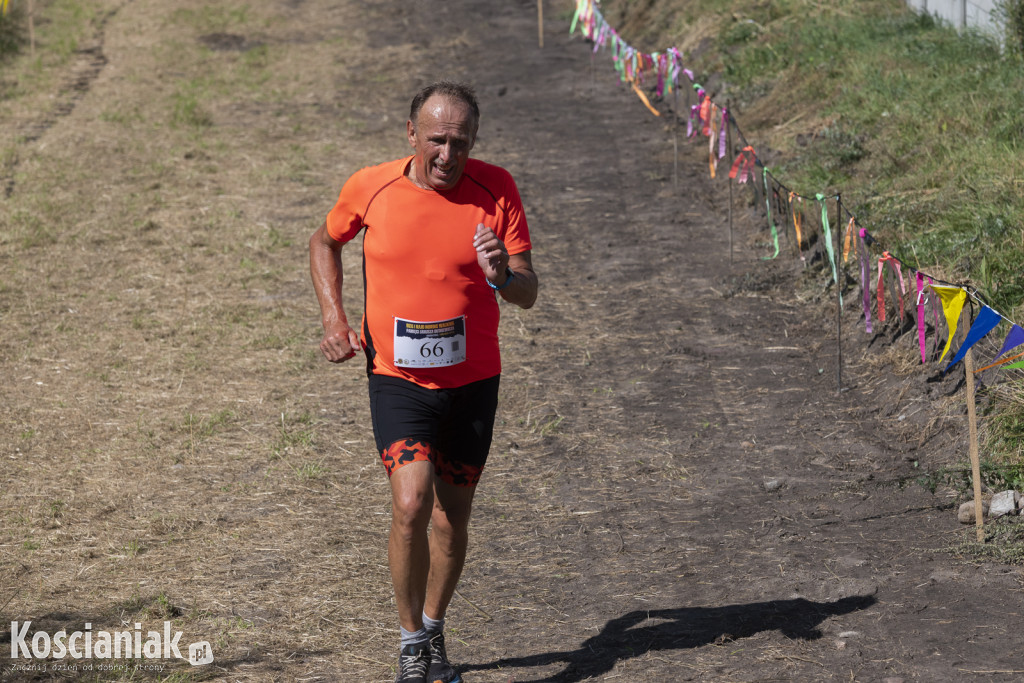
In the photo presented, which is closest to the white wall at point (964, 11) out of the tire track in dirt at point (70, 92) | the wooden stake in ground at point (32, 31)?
the tire track in dirt at point (70, 92)

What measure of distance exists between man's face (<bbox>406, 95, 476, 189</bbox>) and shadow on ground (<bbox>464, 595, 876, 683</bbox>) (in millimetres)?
1973

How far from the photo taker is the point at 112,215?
1091 centimetres

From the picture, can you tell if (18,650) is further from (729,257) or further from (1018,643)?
(729,257)

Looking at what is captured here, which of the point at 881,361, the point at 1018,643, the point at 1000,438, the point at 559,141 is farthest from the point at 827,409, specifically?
the point at 559,141

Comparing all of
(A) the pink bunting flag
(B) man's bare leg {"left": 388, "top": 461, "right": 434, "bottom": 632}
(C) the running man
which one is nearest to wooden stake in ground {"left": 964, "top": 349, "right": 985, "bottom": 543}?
(A) the pink bunting flag

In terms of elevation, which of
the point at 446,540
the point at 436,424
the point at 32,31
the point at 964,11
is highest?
the point at 32,31

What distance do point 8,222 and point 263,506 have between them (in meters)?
6.00

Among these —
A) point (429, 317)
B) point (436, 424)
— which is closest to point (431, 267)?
point (429, 317)

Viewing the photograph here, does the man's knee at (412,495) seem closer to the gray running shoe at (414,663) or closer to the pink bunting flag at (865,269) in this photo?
the gray running shoe at (414,663)

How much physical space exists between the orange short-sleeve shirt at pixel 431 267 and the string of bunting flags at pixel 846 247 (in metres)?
2.38

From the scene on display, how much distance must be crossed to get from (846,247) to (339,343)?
401 centimetres

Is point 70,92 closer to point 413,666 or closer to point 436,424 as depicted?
point 436,424

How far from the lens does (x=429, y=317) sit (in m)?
3.96

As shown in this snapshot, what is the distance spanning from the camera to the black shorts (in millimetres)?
3973
